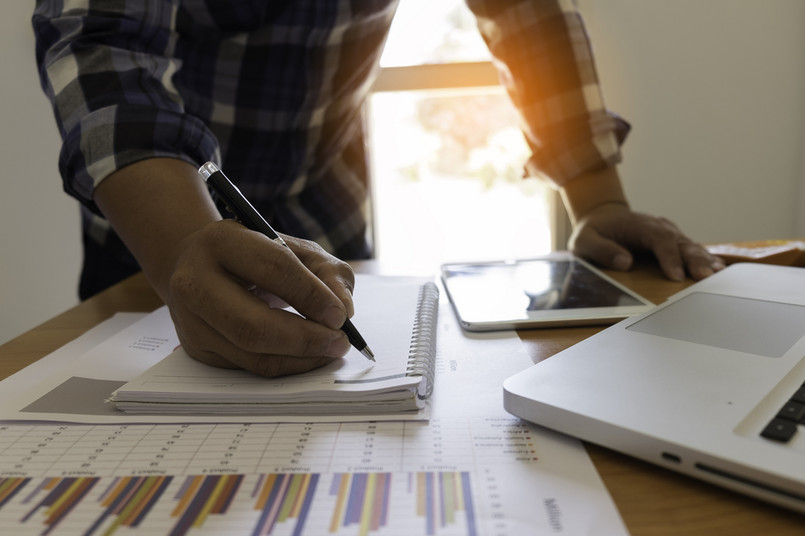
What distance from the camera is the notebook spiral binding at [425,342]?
40cm

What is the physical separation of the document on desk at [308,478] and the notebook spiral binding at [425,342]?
0.07 ft

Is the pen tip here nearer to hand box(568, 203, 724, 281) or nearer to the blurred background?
hand box(568, 203, 724, 281)

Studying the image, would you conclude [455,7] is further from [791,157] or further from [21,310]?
[21,310]

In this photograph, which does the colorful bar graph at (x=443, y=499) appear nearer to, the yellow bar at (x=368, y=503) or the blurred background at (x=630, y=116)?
the yellow bar at (x=368, y=503)

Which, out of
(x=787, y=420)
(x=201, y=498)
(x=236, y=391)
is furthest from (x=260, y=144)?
(x=787, y=420)

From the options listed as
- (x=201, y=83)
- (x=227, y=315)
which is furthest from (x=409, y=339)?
(x=201, y=83)

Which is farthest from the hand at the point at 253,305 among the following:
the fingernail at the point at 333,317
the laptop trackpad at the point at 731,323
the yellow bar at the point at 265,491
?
the laptop trackpad at the point at 731,323

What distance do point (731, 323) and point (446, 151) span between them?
1590 mm

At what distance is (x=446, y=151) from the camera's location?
6.49ft

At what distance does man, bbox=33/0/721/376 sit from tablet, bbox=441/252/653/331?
0.35 feet

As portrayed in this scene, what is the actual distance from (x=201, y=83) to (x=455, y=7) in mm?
1164

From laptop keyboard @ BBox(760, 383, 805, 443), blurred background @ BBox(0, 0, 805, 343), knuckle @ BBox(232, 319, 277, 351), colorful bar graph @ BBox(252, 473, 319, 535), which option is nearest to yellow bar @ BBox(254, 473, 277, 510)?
colorful bar graph @ BBox(252, 473, 319, 535)

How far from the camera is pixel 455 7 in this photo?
1.75 metres

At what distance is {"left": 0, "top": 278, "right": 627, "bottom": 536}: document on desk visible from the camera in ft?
0.91
